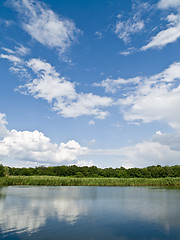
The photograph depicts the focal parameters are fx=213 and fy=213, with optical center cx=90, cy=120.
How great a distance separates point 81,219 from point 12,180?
37.7 metres

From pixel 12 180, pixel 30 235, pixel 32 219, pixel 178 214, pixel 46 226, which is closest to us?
pixel 30 235

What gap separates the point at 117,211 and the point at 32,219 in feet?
24.3

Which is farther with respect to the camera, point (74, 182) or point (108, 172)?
point (108, 172)

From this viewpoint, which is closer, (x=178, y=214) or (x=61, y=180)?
(x=178, y=214)

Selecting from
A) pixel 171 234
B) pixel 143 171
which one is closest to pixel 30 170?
pixel 143 171

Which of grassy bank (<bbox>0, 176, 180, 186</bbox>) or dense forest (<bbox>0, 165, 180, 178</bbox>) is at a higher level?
dense forest (<bbox>0, 165, 180, 178</bbox>)

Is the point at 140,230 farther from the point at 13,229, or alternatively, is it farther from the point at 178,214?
the point at 13,229

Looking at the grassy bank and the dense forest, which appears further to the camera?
the dense forest

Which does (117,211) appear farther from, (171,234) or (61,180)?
(61,180)

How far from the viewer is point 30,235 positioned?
1119cm

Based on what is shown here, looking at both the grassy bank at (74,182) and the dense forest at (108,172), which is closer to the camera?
the grassy bank at (74,182)

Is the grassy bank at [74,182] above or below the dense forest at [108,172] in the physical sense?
below

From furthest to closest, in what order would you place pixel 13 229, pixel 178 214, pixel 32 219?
pixel 178 214 → pixel 32 219 → pixel 13 229

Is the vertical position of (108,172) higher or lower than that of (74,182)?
higher
